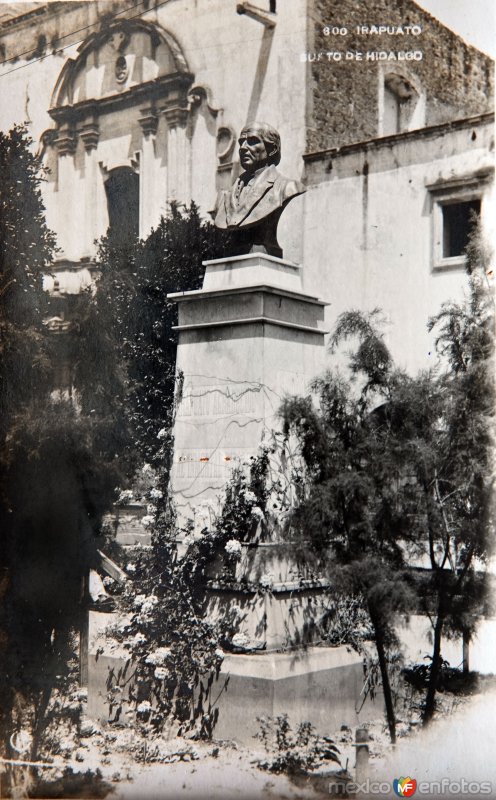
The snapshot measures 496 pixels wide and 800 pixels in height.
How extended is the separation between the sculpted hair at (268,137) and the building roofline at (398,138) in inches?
160

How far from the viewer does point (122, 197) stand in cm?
1550

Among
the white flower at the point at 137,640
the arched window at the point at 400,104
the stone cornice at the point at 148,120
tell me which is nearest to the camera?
the white flower at the point at 137,640

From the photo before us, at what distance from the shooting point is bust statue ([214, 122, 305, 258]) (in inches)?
344

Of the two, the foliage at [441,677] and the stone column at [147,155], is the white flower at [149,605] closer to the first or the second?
the foliage at [441,677]

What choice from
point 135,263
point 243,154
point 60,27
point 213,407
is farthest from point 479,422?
point 60,27

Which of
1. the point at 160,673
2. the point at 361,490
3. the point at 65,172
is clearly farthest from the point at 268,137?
the point at 65,172

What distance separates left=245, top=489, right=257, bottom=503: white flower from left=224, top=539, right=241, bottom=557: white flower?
0.35m

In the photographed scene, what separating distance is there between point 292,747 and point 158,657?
1.34 m

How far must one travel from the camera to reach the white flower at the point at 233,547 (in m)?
7.98

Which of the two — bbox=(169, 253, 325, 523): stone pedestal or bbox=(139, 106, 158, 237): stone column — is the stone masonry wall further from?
bbox=(169, 253, 325, 523): stone pedestal

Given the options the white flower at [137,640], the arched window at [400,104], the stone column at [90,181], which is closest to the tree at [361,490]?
the white flower at [137,640]

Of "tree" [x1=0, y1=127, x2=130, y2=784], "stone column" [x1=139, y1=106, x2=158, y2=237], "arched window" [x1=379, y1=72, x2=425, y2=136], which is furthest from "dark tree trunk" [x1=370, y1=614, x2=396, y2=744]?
"stone column" [x1=139, y1=106, x2=158, y2=237]

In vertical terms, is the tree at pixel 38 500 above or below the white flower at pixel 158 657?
above

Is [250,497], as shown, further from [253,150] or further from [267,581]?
[253,150]
